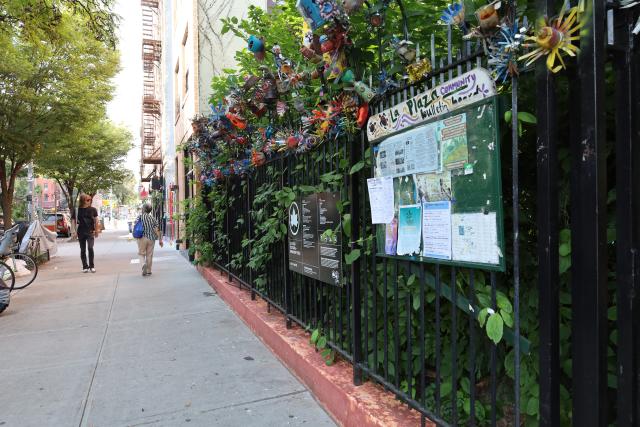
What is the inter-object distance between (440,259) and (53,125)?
45.8 feet

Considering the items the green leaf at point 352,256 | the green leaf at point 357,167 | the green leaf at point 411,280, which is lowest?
the green leaf at point 411,280

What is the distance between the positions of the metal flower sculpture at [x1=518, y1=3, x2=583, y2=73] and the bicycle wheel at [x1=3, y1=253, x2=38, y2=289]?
401 inches

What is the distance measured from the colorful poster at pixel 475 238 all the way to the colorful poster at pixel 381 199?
1.85 ft

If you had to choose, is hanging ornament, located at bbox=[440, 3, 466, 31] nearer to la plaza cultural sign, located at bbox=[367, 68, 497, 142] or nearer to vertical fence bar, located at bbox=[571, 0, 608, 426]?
la plaza cultural sign, located at bbox=[367, 68, 497, 142]

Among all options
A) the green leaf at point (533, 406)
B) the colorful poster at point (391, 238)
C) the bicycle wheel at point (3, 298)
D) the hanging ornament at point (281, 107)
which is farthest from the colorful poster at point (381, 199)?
the bicycle wheel at point (3, 298)

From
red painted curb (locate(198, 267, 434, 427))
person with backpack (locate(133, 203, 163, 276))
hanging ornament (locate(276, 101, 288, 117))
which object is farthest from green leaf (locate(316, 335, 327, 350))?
person with backpack (locate(133, 203, 163, 276))

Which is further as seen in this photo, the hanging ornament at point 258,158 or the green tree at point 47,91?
the green tree at point 47,91

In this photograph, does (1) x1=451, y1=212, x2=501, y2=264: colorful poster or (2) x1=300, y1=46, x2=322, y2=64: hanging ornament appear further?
(2) x1=300, y1=46, x2=322, y2=64: hanging ornament

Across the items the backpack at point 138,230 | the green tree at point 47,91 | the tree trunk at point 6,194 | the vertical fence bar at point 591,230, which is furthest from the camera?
the tree trunk at point 6,194

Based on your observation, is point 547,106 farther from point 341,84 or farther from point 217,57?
point 217,57

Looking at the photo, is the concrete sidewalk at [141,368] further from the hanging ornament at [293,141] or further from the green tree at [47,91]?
the green tree at [47,91]

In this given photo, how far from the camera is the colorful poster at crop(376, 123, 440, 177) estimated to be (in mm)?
2240

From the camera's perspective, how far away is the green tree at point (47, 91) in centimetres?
1206

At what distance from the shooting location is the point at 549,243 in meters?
1.70
